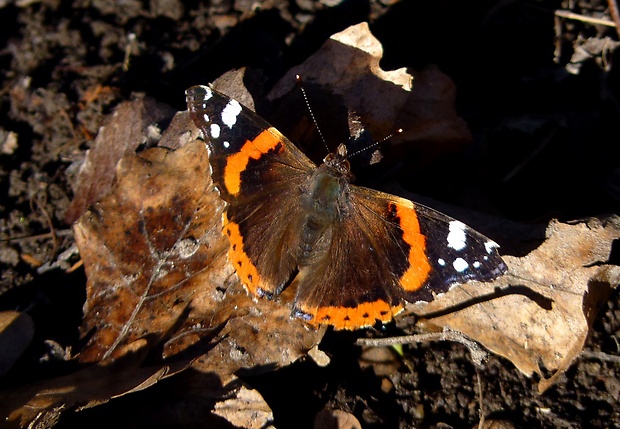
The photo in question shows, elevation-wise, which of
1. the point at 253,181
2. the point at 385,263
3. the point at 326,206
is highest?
the point at 253,181

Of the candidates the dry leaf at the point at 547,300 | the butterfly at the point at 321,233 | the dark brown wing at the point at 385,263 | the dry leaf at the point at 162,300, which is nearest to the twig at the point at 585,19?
the dry leaf at the point at 547,300

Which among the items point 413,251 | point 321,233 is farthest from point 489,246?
point 321,233

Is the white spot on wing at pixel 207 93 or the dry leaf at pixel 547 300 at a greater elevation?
the white spot on wing at pixel 207 93

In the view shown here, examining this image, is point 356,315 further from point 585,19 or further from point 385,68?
point 585,19

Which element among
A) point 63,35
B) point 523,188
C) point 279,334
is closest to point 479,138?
point 523,188

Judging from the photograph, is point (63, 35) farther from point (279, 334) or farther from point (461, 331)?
point (461, 331)

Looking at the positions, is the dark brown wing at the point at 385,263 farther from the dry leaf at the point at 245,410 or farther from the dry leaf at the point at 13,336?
the dry leaf at the point at 13,336
